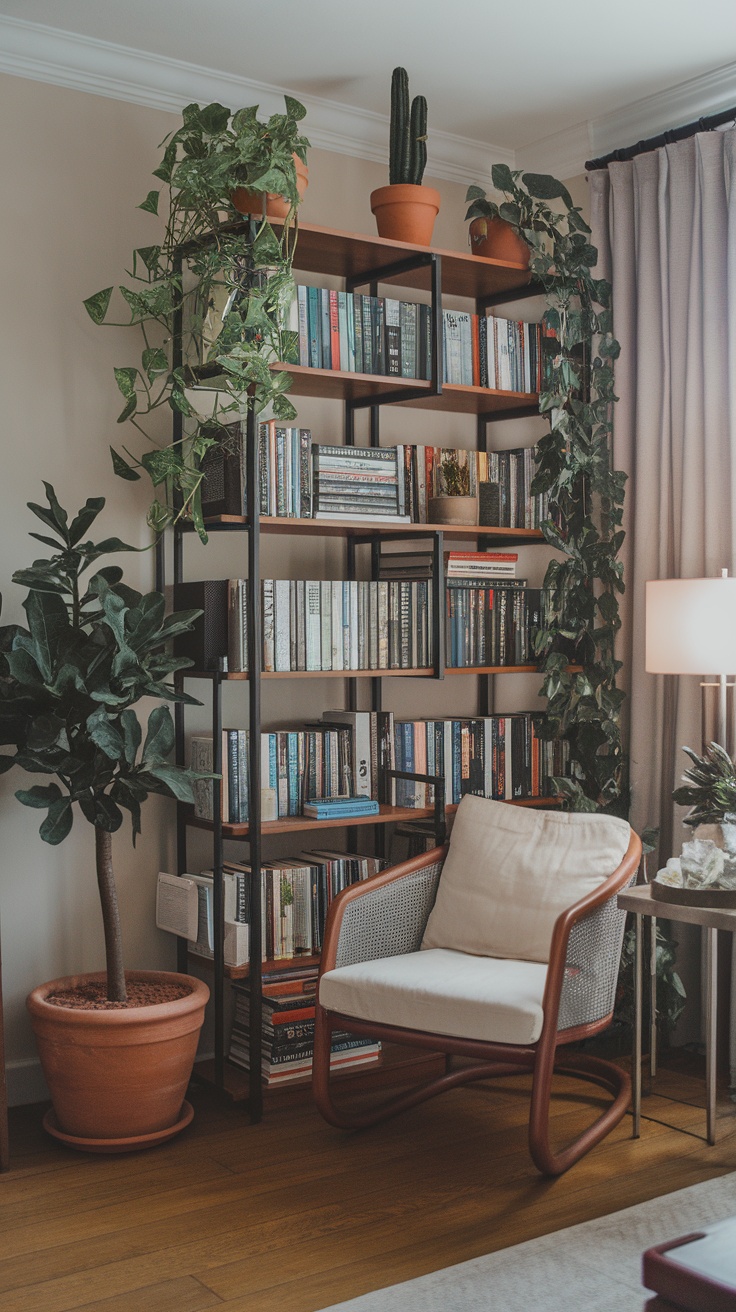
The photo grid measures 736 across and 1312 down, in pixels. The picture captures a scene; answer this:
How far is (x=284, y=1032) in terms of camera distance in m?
3.23

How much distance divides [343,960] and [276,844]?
62 cm

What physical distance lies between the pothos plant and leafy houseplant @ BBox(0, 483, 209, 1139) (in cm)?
32

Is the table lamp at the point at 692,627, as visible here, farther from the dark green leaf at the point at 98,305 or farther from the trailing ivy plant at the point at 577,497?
the dark green leaf at the point at 98,305

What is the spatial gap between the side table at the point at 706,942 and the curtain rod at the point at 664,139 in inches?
83.6

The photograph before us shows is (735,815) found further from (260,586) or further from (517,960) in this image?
(260,586)

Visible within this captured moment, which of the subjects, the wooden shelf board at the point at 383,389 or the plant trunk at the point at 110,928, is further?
the wooden shelf board at the point at 383,389

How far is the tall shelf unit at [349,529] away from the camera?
3.13 meters

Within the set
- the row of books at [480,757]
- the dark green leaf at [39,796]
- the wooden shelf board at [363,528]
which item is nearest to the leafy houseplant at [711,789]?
the row of books at [480,757]

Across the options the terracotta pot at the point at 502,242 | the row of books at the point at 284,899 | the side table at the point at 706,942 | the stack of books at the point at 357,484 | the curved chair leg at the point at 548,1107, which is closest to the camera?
the curved chair leg at the point at 548,1107

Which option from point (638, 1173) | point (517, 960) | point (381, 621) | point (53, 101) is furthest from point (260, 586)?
point (638, 1173)

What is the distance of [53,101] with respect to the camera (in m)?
3.23

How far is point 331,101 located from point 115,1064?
2.72 meters

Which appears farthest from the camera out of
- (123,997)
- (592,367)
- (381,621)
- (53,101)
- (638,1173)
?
(592,367)

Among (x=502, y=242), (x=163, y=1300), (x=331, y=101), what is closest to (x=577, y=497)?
(x=502, y=242)
